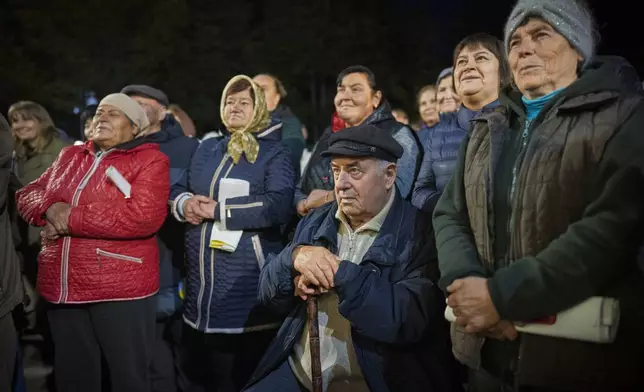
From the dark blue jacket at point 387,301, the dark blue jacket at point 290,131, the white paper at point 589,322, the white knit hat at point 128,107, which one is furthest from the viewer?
the dark blue jacket at point 290,131

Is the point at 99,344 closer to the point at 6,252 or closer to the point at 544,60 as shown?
the point at 6,252

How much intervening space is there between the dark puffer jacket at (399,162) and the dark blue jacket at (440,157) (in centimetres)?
16

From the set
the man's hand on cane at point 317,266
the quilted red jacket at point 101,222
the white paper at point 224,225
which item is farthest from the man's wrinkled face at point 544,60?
the quilted red jacket at point 101,222

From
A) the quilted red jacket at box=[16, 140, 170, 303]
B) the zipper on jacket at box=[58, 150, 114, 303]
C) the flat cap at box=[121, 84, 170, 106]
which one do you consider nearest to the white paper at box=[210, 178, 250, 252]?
the quilted red jacket at box=[16, 140, 170, 303]

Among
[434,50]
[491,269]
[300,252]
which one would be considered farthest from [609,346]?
[434,50]

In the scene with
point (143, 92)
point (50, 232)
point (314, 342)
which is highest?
point (143, 92)

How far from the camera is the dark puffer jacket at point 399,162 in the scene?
3.91 meters

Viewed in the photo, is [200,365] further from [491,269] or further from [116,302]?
[491,269]

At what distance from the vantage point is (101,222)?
3.66m

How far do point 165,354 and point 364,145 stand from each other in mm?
2517

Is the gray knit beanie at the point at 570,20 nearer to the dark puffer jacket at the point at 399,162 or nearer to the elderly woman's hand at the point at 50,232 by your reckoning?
the dark puffer jacket at the point at 399,162

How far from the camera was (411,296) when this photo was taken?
2.70 metres

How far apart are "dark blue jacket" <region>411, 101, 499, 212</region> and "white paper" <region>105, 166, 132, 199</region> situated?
5.97 ft


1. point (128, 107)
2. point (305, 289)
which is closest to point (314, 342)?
point (305, 289)
